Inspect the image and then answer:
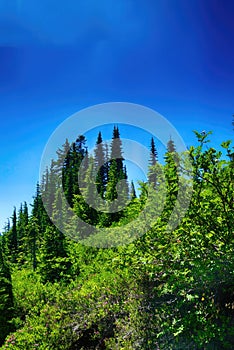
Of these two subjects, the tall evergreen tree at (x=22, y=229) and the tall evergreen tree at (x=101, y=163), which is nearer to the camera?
the tall evergreen tree at (x=101, y=163)

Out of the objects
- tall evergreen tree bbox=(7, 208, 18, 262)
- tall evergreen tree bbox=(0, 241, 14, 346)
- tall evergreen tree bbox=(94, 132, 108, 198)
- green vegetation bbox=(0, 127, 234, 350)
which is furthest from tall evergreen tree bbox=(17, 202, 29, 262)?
green vegetation bbox=(0, 127, 234, 350)

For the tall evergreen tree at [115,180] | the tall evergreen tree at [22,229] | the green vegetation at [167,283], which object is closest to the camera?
the green vegetation at [167,283]

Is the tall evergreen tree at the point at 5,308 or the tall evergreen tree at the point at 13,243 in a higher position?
the tall evergreen tree at the point at 13,243

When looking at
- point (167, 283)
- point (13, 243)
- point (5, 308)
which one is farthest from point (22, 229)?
point (167, 283)

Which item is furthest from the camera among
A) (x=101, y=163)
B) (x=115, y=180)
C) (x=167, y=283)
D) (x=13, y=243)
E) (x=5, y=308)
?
(x=13, y=243)

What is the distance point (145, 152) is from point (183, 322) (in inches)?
225

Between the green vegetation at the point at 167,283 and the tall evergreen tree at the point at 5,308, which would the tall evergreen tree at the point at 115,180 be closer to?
the tall evergreen tree at the point at 5,308

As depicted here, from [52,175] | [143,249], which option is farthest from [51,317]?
[52,175]

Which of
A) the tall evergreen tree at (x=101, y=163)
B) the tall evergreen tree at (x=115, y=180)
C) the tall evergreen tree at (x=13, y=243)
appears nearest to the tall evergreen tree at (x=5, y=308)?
the tall evergreen tree at (x=115, y=180)

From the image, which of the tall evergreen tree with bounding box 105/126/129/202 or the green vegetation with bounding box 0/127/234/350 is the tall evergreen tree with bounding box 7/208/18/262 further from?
the green vegetation with bounding box 0/127/234/350

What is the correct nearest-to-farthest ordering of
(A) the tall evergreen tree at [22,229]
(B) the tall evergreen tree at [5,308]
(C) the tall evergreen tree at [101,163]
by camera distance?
(B) the tall evergreen tree at [5,308], (C) the tall evergreen tree at [101,163], (A) the tall evergreen tree at [22,229]

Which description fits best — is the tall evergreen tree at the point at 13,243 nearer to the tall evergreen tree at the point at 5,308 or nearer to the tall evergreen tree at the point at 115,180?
the tall evergreen tree at the point at 115,180

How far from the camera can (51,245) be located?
2620cm

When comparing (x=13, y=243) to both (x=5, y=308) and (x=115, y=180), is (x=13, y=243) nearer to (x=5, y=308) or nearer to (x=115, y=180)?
(x=115, y=180)
